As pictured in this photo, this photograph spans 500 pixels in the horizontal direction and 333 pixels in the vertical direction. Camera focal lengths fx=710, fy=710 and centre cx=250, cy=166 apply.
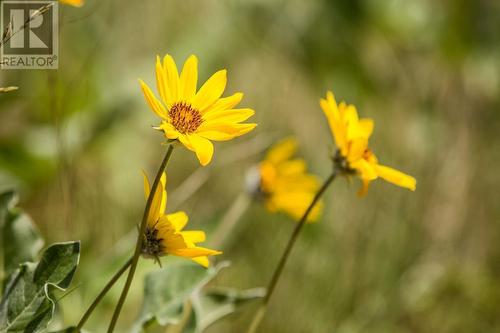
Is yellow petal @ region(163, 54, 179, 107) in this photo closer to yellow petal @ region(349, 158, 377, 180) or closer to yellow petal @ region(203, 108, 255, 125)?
yellow petal @ region(203, 108, 255, 125)

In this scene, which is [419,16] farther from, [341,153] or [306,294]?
[341,153]

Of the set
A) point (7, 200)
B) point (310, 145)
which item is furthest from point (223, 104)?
point (310, 145)

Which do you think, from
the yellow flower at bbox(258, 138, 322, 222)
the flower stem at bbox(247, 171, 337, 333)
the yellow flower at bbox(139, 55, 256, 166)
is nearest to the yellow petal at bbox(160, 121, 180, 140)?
the yellow flower at bbox(139, 55, 256, 166)

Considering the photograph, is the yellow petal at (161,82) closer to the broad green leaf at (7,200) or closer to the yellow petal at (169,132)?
the yellow petal at (169,132)

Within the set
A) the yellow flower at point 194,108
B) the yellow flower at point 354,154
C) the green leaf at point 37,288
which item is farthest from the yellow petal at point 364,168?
the green leaf at point 37,288

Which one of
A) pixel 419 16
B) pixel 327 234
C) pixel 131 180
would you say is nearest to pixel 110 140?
pixel 131 180

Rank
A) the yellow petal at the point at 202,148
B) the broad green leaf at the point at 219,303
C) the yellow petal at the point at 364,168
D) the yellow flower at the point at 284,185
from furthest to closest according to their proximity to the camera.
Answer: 1. the yellow flower at the point at 284,185
2. the broad green leaf at the point at 219,303
3. the yellow petal at the point at 364,168
4. the yellow petal at the point at 202,148
